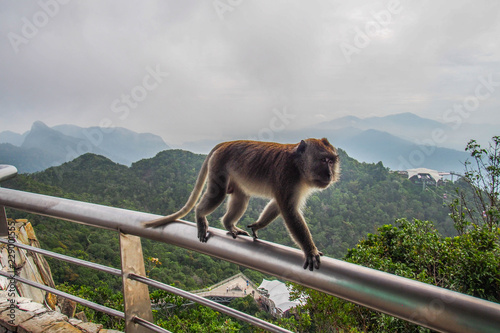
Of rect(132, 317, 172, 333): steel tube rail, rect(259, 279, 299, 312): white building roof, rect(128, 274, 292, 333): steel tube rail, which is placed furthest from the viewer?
rect(259, 279, 299, 312): white building roof

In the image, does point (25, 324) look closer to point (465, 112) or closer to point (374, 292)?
point (374, 292)

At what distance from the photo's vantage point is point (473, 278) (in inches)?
117

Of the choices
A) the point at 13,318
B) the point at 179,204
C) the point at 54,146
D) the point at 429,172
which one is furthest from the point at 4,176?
the point at 54,146

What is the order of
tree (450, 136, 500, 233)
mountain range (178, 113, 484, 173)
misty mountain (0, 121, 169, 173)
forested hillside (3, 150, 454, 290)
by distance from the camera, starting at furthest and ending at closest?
1. misty mountain (0, 121, 169, 173)
2. forested hillside (3, 150, 454, 290)
3. tree (450, 136, 500, 233)
4. mountain range (178, 113, 484, 173)

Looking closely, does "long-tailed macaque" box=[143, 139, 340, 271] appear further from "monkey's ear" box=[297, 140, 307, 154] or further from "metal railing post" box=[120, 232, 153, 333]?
"metal railing post" box=[120, 232, 153, 333]

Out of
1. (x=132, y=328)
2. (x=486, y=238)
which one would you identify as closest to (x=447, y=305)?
(x=132, y=328)

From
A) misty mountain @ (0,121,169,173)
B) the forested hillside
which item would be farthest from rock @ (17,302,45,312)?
misty mountain @ (0,121,169,173)

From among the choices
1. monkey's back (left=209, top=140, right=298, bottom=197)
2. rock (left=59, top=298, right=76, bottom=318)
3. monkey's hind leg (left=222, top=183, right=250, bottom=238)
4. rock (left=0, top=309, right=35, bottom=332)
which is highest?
monkey's back (left=209, top=140, right=298, bottom=197)

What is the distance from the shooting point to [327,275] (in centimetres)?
70

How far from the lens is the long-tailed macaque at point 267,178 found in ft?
4.78

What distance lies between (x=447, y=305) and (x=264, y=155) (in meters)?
1.10

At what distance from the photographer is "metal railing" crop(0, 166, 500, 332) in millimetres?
533

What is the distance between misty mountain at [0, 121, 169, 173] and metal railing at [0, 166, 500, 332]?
21.0 feet

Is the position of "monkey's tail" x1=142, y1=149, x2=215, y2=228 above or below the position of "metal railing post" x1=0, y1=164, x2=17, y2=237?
above
